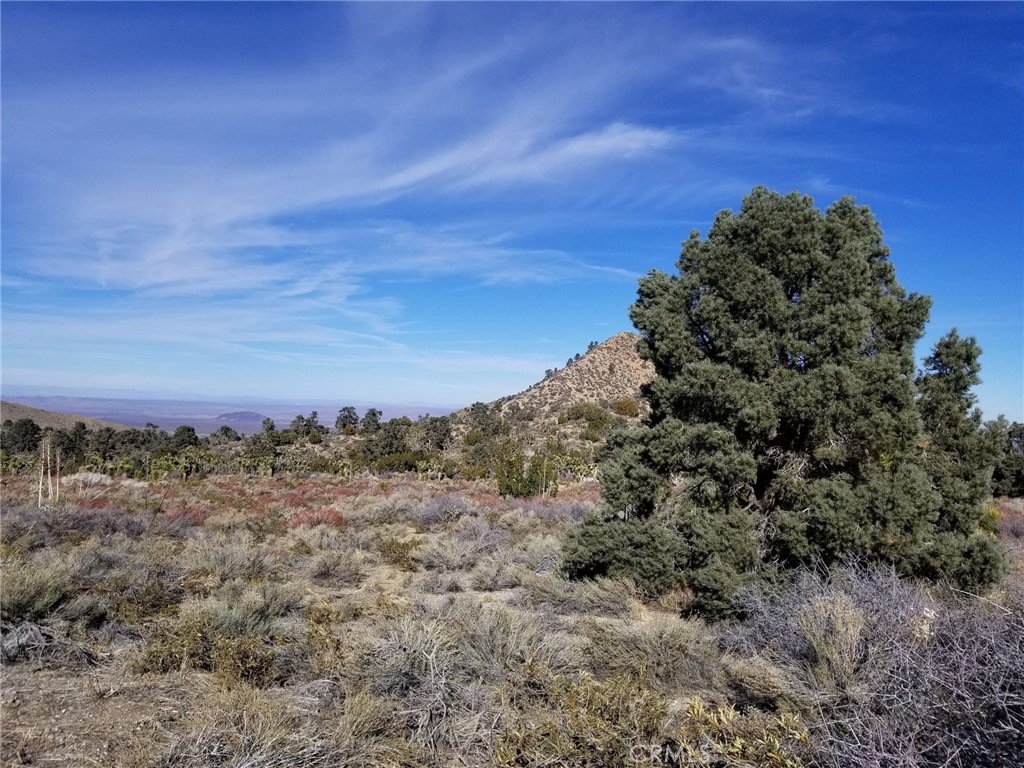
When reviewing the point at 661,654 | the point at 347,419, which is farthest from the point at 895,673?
the point at 347,419

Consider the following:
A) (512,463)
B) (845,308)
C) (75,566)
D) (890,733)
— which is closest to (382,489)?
(512,463)

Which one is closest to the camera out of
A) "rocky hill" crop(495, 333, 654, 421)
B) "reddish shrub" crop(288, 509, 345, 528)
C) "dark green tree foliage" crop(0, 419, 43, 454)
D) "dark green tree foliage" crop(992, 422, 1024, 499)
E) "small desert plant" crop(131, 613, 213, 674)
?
"small desert plant" crop(131, 613, 213, 674)

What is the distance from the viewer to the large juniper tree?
293 inches

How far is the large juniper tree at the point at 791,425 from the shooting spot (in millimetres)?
7441

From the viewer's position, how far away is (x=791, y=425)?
8.02 m

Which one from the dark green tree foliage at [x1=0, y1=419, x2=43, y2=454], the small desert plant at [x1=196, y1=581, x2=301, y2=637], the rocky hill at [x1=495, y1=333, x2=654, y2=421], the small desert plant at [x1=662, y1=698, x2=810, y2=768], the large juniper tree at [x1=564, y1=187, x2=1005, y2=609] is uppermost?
the rocky hill at [x1=495, y1=333, x2=654, y2=421]

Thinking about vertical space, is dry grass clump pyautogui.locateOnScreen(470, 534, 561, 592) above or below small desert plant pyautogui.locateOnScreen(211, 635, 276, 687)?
below

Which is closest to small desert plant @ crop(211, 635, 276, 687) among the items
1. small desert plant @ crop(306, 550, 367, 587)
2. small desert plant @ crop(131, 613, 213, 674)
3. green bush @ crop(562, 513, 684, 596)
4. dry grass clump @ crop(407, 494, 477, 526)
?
small desert plant @ crop(131, 613, 213, 674)

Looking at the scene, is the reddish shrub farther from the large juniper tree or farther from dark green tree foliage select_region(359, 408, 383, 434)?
dark green tree foliage select_region(359, 408, 383, 434)

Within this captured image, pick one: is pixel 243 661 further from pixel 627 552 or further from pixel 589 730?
pixel 627 552

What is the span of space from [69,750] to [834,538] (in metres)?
7.67

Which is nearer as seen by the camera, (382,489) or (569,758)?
(569,758)

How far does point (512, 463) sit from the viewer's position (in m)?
27.7

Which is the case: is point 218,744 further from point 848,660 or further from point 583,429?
point 583,429
